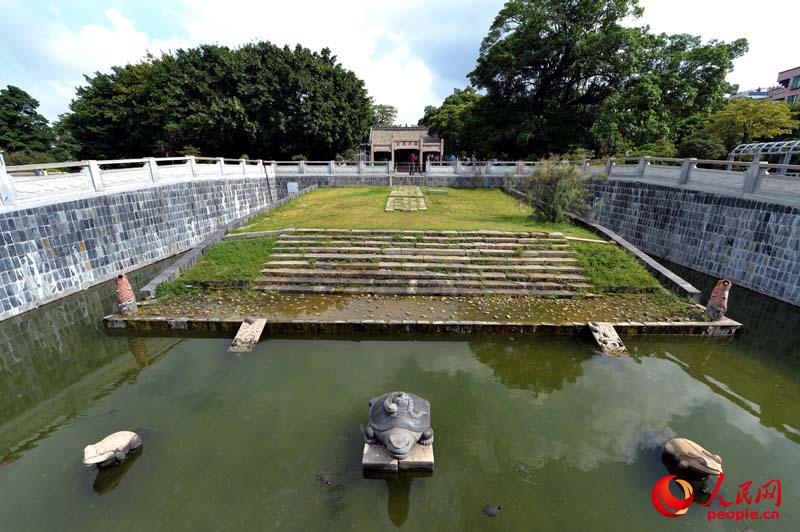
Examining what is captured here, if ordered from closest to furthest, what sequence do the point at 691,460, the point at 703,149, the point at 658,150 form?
the point at 691,460, the point at 703,149, the point at 658,150

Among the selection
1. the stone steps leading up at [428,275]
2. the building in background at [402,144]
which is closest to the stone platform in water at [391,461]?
the stone steps leading up at [428,275]

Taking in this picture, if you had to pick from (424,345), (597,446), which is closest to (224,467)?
(424,345)

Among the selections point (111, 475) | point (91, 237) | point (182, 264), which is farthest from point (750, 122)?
point (91, 237)

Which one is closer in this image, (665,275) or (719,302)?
(719,302)

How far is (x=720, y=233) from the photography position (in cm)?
1188

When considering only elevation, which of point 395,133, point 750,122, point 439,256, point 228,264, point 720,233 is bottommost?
point 228,264

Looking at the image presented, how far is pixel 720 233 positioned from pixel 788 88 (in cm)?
5982

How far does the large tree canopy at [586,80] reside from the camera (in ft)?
79.3

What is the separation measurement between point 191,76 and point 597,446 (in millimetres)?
35354

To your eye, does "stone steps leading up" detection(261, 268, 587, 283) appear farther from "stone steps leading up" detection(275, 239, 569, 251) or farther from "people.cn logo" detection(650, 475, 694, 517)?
"people.cn logo" detection(650, 475, 694, 517)

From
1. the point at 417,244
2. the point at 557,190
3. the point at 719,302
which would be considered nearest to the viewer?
the point at 719,302

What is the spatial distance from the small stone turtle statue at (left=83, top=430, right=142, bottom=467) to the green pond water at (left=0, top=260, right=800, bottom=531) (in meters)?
0.17

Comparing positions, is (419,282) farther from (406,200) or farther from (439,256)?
(406,200)

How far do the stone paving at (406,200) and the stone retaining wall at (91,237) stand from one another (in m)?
9.34
